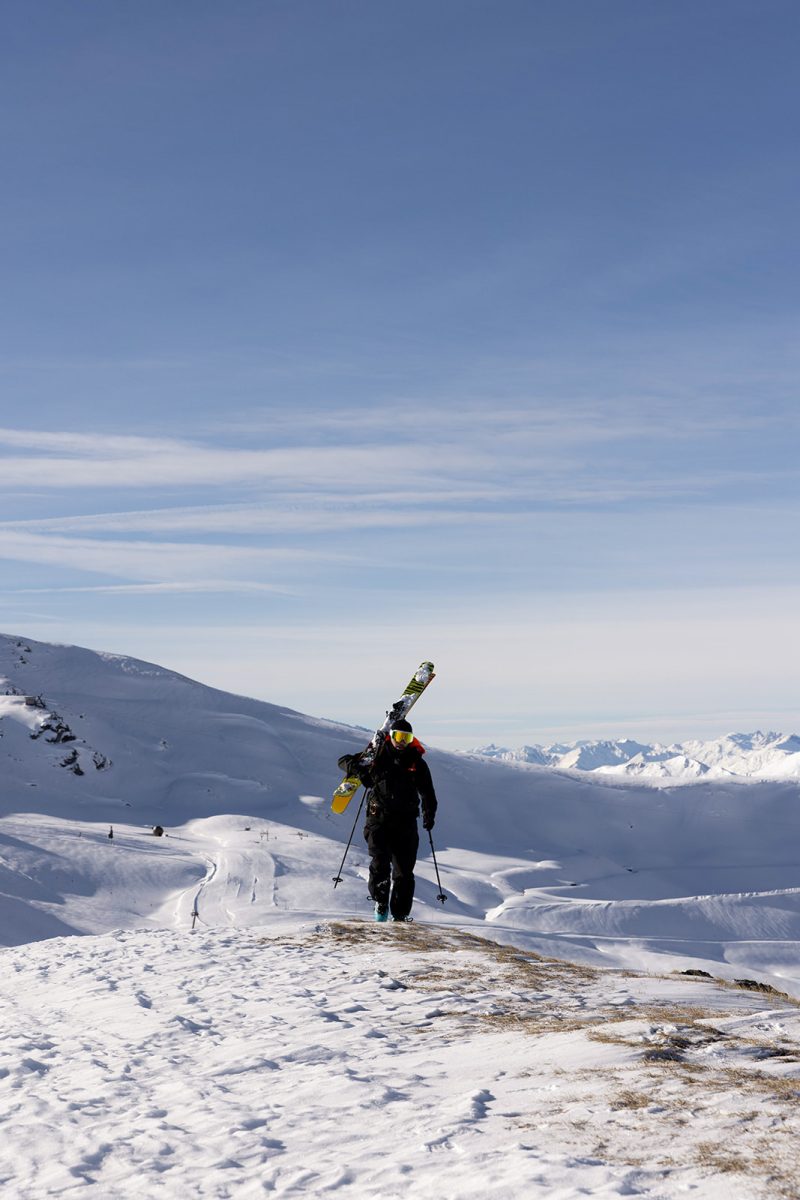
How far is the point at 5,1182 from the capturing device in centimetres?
455

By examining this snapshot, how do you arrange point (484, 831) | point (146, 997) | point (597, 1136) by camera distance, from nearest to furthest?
point (597, 1136) → point (146, 997) → point (484, 831)

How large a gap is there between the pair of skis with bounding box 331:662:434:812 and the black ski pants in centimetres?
77

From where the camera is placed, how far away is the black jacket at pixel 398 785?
495 inches

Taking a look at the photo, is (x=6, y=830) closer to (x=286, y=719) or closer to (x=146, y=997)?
(x=146, y=997)

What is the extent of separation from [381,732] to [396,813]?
1808 mm

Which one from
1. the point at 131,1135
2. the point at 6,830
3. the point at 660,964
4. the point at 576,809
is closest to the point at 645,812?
the point at 576,809

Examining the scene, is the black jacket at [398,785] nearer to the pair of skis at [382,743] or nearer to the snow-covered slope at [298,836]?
the pair of skis at [382,743]

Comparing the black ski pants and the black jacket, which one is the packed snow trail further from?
the black jacket

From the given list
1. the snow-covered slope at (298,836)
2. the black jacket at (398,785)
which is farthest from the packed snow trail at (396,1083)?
the snow-covered slope at (298,836)

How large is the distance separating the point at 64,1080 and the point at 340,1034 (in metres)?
1.72

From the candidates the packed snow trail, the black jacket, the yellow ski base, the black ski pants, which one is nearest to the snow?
the packed snow trail

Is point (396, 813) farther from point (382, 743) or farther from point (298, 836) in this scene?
point (298, 836)

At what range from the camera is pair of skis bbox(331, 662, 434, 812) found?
42.8 feet

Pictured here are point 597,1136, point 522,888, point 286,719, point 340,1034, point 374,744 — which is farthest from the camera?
point 286,719
